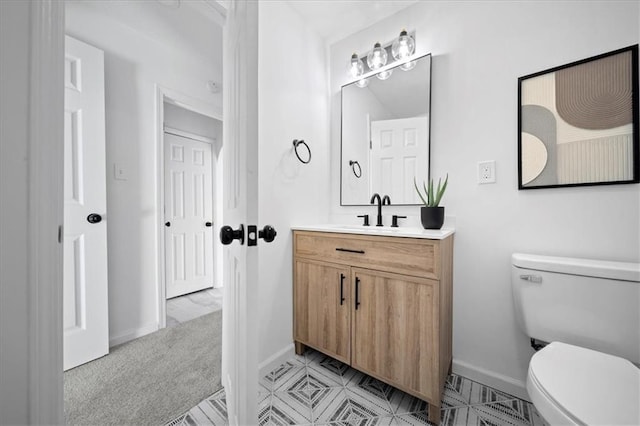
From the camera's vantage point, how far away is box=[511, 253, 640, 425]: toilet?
2.28 feet

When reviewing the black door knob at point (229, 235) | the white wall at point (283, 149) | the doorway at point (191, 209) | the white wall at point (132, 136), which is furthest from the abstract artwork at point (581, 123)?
the doorway at point (191, 209)

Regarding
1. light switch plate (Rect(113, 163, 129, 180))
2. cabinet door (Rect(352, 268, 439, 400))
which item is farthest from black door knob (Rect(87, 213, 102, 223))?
cabinet door (Rect(352, 268, 439, 400))

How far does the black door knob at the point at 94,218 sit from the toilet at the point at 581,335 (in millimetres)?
2302

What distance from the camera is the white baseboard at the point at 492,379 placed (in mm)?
1254

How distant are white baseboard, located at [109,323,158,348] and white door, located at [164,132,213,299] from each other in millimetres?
736

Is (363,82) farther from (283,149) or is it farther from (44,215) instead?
(44,215)

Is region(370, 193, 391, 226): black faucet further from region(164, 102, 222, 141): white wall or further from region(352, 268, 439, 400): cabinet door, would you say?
region(164, 102, 222, 141): white wall

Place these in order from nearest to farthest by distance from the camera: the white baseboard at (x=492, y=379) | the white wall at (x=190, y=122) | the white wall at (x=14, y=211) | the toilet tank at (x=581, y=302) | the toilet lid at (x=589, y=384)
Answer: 1. the white wall at (x=14, y=211)
2. the toilet lid at (x=589, y=384)
3. the toilet tank at (x=581, y=302)
4. the white baseboard at (x=492, y=379)
5. the white wall at (x=190, y=122)

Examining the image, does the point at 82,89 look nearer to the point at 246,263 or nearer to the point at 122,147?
the point at 122,147

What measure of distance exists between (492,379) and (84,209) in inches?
101

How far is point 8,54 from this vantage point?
1.12 ft

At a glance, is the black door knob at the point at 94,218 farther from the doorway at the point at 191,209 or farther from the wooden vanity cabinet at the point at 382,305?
the wooden vanity cabinet at the point at 382,305

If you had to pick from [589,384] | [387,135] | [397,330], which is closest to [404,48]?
[387,135]

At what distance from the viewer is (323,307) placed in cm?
148
